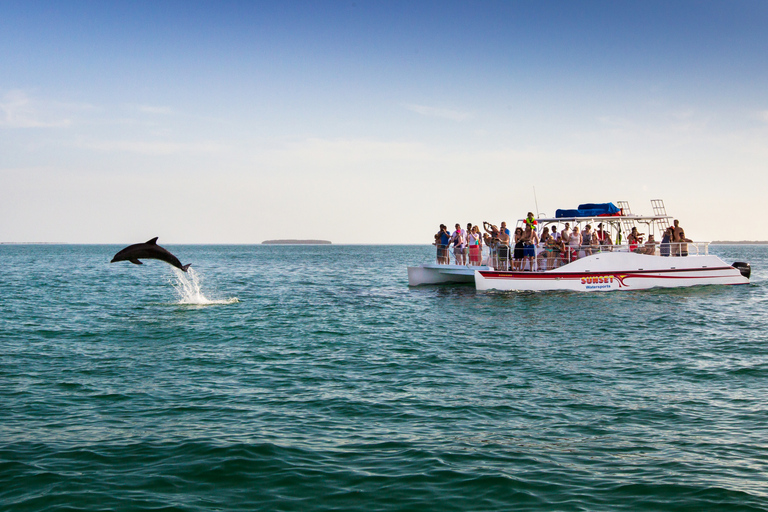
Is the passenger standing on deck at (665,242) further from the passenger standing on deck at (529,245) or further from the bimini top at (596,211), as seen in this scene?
the passenger standing on deck at (529,245)

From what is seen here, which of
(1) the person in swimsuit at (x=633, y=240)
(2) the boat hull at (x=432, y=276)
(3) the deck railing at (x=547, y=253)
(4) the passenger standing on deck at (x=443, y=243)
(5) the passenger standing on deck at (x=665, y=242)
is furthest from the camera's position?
(2) the boat hull at (x=432, y=276)

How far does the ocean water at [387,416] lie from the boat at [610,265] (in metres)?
7.52

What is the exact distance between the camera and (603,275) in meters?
27.2

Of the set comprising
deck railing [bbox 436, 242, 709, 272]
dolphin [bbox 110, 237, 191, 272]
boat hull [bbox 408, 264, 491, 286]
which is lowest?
boat hull [bbox 408, 264, 491, 286]

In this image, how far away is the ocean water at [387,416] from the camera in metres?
6.63

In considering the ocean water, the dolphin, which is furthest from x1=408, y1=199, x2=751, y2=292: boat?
the dolphin

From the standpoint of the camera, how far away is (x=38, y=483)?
6844mm

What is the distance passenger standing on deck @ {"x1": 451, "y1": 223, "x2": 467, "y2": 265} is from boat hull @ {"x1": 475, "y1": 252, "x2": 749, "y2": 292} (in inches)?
91.3

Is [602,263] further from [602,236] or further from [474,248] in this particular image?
[474,248]

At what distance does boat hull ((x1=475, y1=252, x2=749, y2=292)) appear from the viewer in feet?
88.3

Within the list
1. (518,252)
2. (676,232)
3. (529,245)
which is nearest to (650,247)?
(676,232)

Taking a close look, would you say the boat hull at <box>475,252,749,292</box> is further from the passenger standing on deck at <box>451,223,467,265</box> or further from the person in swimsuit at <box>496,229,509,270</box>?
the passenger standing on deck at <box>451,223,467,265</box>

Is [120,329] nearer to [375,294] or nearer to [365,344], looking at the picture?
[365,344]

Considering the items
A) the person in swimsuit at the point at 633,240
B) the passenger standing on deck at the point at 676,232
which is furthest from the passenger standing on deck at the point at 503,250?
the passenger standing on deck at the point at 676,232
